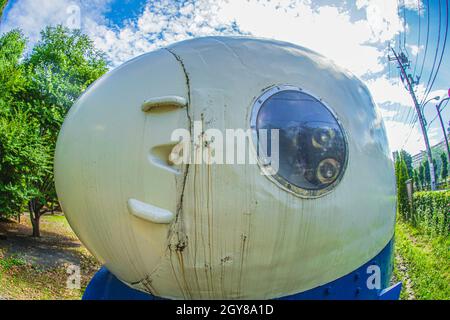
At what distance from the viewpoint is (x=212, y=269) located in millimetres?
1635

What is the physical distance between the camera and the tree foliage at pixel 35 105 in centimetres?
878

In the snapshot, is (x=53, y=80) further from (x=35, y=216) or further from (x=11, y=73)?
(x=35, y=216)

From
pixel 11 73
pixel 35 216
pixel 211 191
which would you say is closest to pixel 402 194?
pixel 211 191

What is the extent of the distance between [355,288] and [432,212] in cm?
995

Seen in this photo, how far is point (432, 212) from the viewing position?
32.8 ft

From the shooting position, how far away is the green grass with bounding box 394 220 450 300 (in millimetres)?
6754

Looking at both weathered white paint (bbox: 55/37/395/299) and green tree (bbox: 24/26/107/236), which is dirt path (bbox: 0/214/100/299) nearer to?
green tree (bbox: 24/26/107/236)

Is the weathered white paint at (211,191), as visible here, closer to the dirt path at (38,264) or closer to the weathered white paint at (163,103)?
the weathered white paint at (163,103)

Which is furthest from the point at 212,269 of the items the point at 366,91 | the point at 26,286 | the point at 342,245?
the point at 26,286

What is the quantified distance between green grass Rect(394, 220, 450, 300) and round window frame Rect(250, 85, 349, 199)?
20.9 feet

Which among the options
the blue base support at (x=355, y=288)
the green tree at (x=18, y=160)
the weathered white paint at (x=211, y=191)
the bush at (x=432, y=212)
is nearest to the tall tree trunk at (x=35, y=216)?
the green tree at (x=18, y=160)
